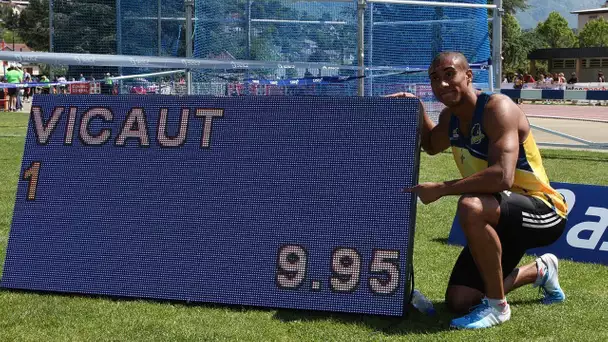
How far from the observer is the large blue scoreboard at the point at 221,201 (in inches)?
194

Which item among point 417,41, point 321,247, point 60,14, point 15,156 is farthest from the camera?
point 60,14

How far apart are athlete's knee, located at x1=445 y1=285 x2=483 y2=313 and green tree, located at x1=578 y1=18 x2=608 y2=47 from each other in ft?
387

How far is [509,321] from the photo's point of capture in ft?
16.0

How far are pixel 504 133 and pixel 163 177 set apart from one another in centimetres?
202

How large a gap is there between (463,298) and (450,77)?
1.23 metres

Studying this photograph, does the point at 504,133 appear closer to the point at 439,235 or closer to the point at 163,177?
the point at 163,177

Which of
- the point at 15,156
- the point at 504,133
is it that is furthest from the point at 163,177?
the point at 15,156

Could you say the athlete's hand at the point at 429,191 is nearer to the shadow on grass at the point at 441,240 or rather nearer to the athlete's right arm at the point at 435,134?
the athlete's right arm at the point at 435,134

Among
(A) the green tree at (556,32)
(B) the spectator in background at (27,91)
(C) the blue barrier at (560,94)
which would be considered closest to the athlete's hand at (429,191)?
(C) the blue barrier at (560,94)

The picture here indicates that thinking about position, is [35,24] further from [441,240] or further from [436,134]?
[436,134]

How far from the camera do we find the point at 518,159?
16.0ft

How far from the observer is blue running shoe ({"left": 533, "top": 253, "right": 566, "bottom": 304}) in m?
5.23

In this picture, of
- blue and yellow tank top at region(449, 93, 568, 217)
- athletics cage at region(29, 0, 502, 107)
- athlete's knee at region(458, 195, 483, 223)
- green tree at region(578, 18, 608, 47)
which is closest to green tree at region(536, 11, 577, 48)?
green tree at region(578, 18, 608, 47)

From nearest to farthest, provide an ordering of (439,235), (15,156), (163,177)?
(163,177), (439,235), (15,156)
